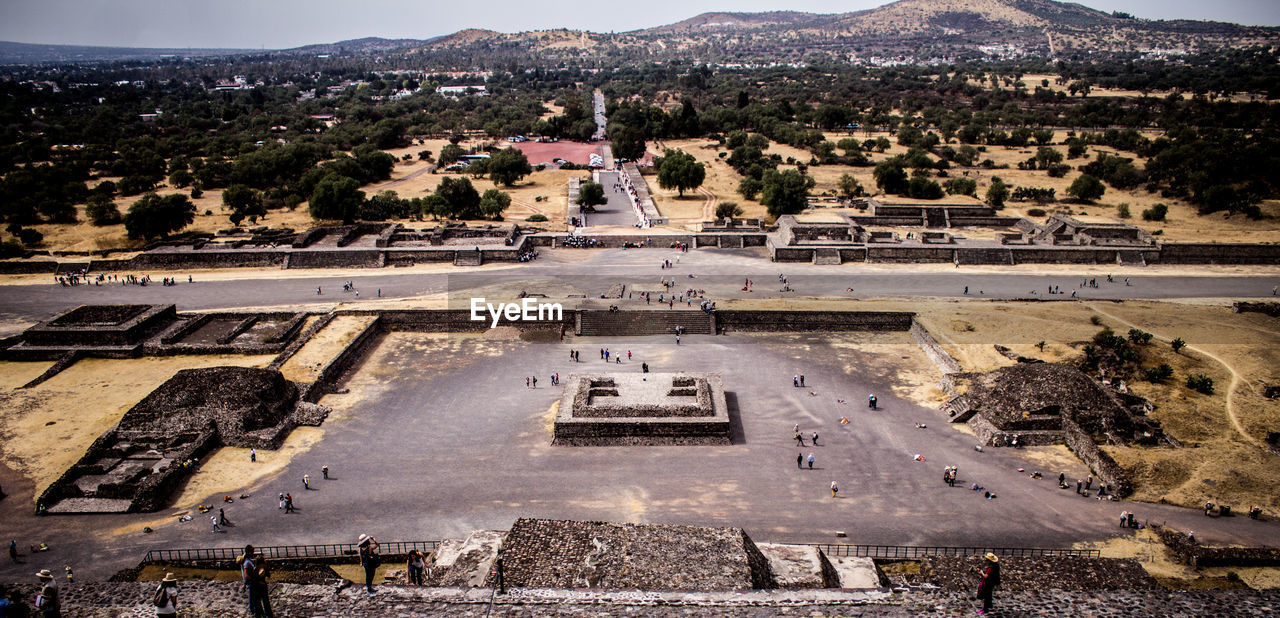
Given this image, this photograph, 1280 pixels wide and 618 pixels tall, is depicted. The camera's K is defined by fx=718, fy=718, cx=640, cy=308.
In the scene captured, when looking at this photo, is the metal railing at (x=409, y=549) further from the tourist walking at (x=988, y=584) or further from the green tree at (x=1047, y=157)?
the green tree at (x=1047, y=157)

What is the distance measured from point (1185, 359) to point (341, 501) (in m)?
33.4

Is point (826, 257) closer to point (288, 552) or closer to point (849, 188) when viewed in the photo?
point (849, 188)

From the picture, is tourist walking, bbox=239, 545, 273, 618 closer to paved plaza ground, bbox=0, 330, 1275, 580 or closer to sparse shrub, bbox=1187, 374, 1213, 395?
paved plaza ground, bbox=0, 330, 1275, 580

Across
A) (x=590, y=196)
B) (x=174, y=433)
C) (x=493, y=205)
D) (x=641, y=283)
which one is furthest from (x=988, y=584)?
(x=590, y=196)

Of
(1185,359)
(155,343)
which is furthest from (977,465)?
(155,343)

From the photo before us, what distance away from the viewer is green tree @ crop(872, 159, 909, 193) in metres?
63.5

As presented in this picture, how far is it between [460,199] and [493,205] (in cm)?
276

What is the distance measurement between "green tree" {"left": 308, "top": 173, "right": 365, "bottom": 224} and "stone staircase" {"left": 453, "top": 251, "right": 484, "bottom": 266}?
1386 cm

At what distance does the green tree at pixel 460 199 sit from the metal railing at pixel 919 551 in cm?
4468

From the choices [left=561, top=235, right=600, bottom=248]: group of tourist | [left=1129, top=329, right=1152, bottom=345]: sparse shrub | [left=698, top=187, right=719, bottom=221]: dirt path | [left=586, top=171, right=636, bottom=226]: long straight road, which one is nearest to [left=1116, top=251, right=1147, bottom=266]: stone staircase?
[left=1129, top=329, right=1152, bottom=345]: sparse shrub

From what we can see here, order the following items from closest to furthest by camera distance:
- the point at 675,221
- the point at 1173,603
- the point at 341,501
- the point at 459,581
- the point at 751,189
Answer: the point at 1173,603
the point at 459,581
the point at 341,501
the point at 675,221
the point at 751,189

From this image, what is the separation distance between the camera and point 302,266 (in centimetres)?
4594

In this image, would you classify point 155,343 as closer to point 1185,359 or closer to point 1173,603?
point 1173,603

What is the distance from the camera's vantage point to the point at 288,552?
1919 centimetres
